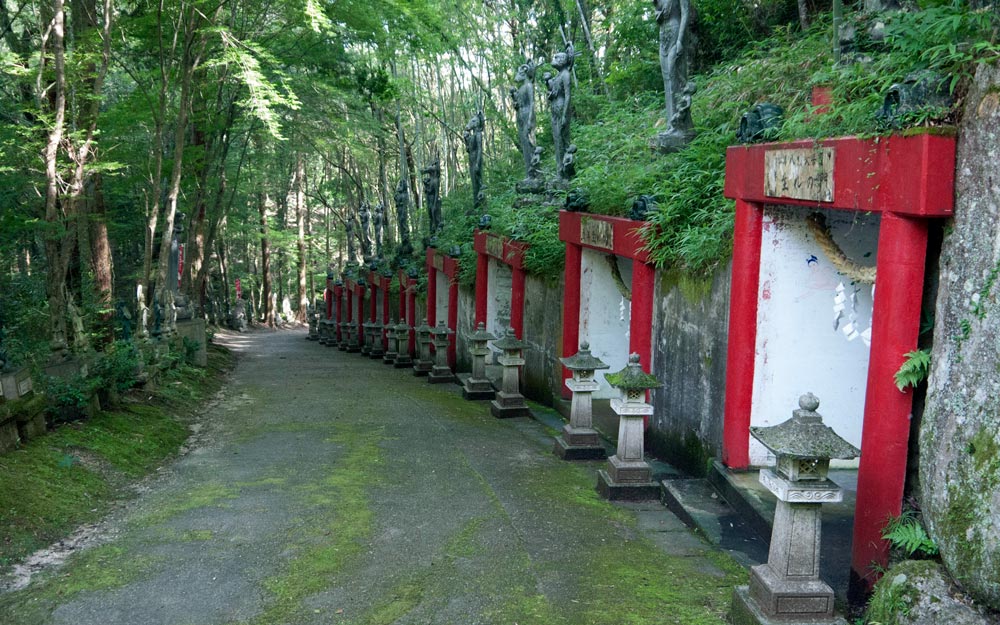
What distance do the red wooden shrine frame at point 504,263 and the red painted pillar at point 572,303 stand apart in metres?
1.12

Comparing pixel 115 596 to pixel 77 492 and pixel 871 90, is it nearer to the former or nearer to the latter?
pixel 77 492

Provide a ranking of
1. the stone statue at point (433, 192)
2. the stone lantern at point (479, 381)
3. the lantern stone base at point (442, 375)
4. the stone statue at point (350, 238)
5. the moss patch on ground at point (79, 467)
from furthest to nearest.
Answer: the stone statue at point (350, 238), the stone statue at point (433, 192), the lantern stone base at point (442, 375), the stone lantern at point (479, 381), the moss patch on ground at point (79, 467)

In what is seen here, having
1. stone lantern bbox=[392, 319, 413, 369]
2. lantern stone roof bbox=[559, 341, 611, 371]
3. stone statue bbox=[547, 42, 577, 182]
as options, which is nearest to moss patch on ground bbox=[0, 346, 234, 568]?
lantern stone roof bbox=[559, 341, 611, 371]

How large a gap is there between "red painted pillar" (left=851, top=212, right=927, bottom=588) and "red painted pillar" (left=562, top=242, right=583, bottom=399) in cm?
552

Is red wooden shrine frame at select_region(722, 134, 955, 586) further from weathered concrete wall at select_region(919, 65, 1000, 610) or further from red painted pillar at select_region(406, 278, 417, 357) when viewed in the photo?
red painted pillar at select_region(406, 278, 417, 357)

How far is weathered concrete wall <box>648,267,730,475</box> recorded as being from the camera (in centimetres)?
669

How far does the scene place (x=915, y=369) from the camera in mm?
4207

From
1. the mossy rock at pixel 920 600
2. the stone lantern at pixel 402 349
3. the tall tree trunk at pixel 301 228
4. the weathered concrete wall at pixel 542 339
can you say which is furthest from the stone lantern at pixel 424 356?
the tall tree trunk at pixel 301 228

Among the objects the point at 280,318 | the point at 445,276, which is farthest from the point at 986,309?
the point at 280,318

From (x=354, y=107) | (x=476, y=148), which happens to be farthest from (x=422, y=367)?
(x=354, y=107)

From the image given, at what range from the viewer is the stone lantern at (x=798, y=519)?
4.15 meters

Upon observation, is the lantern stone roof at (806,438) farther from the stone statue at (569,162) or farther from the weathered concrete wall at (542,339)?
the stone statue at (569,162)

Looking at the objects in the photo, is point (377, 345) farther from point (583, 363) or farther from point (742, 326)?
point (742, 326)

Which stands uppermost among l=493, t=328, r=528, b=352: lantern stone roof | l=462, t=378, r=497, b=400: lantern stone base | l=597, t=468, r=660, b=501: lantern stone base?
l=493, t=328, r=528, b=352: lantern stone roof
